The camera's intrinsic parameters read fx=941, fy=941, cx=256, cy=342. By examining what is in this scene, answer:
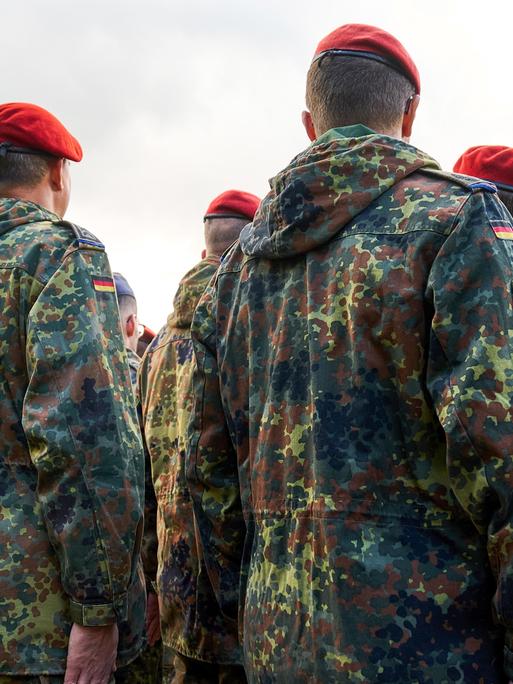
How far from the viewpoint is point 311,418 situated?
8.75 ft

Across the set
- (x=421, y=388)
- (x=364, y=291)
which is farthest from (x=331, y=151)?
(x=421, y=388)

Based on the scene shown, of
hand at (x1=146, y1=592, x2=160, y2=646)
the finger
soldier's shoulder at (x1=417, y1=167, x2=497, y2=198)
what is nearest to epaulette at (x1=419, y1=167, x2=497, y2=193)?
soldier's shoulder at (x1=417, y1=167, x2=497, y2=198)

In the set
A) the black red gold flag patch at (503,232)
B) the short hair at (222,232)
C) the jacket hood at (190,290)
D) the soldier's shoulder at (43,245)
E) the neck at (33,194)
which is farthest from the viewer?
the short hair at (222,232)

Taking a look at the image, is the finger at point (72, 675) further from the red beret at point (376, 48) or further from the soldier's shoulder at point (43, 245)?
the red beret at point (376, 48)

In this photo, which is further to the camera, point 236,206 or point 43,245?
point 236,206

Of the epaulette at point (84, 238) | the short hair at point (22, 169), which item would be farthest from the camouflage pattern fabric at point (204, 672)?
the short hair at point (22, 169)

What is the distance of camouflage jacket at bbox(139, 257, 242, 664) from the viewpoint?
4383mm

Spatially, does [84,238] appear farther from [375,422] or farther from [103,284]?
[375,422]

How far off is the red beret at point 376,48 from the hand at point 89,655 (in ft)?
6.58

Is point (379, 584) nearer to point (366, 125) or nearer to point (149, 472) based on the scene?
point (366, 125)

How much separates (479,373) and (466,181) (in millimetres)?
563

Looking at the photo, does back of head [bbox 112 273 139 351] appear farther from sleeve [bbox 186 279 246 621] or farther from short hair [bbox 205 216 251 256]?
sleeve [bbox 186 279 246 621]

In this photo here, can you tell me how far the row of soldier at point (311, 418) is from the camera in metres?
2.37

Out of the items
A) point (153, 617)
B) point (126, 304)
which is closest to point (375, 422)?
point (153, 617)
